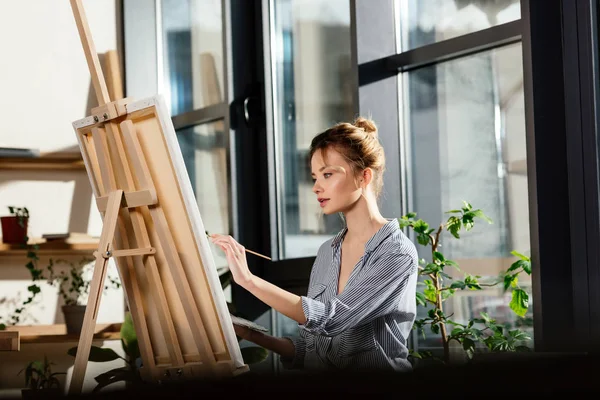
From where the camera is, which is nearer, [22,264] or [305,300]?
[305,300]

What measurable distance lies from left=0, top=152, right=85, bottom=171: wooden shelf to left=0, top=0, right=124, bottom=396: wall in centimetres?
7

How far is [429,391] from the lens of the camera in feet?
0.74

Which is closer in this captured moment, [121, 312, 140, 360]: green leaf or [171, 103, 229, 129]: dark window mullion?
[121, 312, 140, 360]: green leaf

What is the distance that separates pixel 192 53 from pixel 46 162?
81 centimetres

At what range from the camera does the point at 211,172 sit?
3.62 metres

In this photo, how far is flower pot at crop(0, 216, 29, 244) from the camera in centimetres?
341

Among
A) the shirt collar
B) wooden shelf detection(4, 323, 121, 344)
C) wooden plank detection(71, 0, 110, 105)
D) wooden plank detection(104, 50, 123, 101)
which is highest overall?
wooden plank detection(104, 50, 123, 101)

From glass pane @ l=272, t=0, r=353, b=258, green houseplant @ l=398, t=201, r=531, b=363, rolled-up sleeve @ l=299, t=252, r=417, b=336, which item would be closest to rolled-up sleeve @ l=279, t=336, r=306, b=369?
rolled-up sleeve @ l=299, t=252, r=417, b=336

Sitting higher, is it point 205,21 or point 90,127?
point 205,21

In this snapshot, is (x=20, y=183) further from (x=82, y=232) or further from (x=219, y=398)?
(x=219, y=398)

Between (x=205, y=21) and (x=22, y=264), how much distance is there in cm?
135

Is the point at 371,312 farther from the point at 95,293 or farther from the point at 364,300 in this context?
the point at 95,293

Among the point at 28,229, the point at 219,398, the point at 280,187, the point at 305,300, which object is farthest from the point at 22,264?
the point at 219,398

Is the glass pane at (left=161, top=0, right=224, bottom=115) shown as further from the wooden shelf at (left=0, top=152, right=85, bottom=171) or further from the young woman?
the young woman
